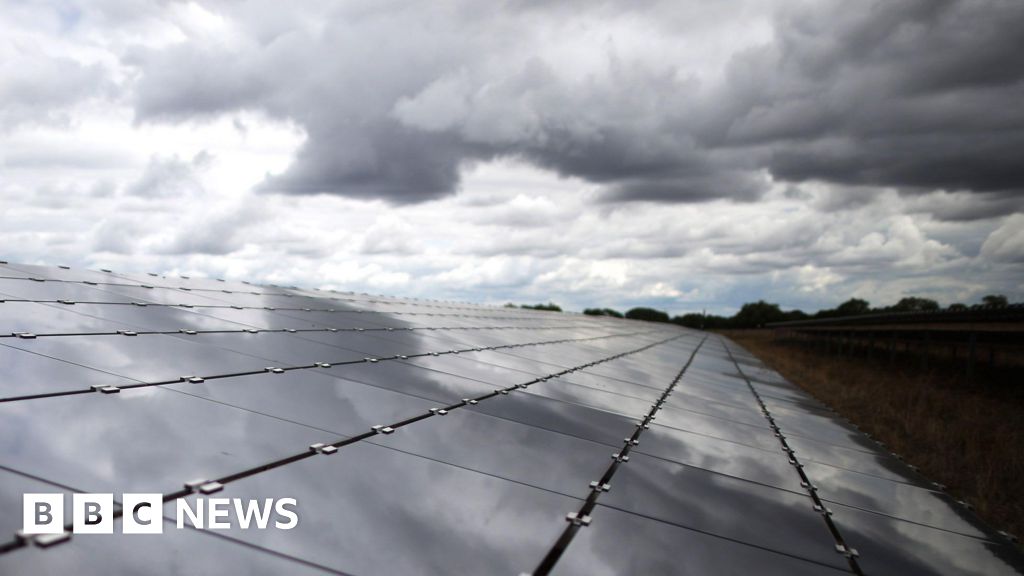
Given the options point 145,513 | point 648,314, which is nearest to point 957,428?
point 145,513

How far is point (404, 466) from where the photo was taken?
670 centimetres

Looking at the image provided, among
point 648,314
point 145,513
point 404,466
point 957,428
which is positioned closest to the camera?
point 145,513

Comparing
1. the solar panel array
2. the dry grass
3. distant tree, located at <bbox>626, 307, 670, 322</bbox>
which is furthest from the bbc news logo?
distant tree, located at <bbox>626, 307, 670, 322</bbox>

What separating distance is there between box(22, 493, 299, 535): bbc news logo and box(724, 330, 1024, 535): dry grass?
38.7 ft

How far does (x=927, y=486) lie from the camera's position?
12.0 m

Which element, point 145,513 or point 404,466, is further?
point 404,466

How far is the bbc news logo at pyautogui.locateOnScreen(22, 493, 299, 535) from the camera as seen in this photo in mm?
4195

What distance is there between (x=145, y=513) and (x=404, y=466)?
2.53 m

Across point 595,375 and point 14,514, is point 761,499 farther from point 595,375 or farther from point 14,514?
point 595,375

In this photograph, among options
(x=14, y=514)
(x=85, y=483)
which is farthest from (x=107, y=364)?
(x=14, y=514)

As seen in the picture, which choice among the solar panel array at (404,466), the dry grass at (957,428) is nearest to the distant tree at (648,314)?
the dry grass at (957,428)

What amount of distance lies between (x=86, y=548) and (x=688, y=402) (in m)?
14.0

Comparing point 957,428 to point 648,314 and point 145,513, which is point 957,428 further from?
point 648,314

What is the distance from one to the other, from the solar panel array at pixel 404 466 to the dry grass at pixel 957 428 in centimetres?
294
